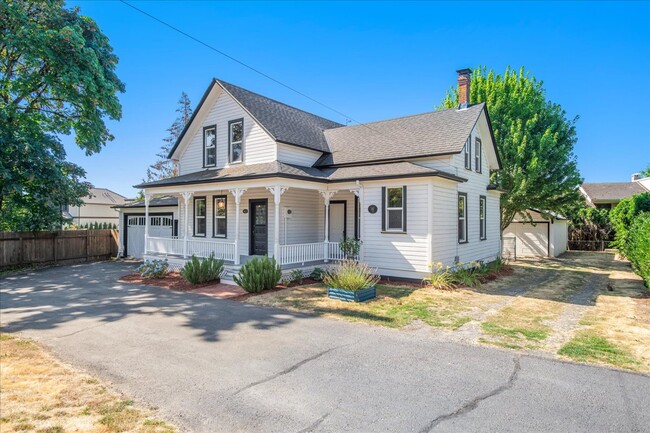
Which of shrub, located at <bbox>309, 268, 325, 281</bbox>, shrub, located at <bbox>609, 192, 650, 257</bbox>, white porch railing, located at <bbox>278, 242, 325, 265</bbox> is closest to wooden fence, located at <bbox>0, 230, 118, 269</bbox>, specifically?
white porch railing, located at <bbox>278, 242, 325, 265</bbox>

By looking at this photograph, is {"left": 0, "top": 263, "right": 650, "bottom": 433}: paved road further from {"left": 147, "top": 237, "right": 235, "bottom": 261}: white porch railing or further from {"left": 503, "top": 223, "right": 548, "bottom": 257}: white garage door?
{"left": 503, "top": 223, "right": 548, "bottom": 257}: white garage door

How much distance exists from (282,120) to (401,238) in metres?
8.13

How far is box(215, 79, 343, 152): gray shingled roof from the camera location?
15539mm

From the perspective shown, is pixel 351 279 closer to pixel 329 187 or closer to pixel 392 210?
pixel 392 210

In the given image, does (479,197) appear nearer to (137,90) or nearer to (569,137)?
(569,137)

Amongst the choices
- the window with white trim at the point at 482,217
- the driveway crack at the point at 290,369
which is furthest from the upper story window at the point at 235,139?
the driveway crack at the point at 290,369

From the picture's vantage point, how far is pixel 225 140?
16.5 metres

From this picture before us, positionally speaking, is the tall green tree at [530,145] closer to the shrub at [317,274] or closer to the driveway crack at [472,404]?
the shrub at [317,274]

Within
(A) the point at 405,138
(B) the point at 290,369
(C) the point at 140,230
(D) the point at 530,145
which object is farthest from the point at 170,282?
(D) the point at 530,145

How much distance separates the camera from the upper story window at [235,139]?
16062 mm

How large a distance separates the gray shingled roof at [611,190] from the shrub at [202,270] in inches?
1624

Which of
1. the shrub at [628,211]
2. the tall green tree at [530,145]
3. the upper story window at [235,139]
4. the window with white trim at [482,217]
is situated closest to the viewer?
the upper story window at [235,139]

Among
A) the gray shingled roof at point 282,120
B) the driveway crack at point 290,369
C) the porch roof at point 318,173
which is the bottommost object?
the driveway crack at point 290,369

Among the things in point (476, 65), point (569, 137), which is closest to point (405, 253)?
point (569, 137)
